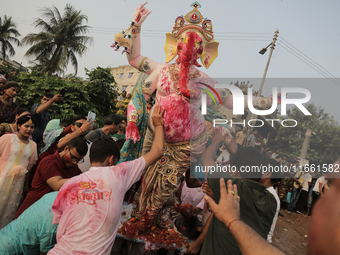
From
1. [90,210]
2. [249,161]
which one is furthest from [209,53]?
[90,210]

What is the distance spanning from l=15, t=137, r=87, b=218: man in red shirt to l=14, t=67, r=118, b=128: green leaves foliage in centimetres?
404

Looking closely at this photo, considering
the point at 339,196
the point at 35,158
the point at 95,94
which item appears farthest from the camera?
the point at 95,94

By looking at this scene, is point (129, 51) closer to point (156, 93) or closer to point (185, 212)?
point (156, 93)

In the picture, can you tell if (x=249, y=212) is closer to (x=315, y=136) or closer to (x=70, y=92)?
(x=315, y=136)

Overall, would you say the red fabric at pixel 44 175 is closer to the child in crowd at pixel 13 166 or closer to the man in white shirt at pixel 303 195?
the child in crowd at pixel 13 166

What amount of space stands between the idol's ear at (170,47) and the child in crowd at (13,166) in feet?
6.23

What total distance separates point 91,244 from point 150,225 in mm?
1385

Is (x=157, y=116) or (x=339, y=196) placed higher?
(x=157, y=116)

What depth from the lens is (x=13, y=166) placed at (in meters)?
2.93

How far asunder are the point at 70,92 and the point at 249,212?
6.26m

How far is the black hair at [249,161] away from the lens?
1.95 metres

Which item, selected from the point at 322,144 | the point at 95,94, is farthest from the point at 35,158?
the point at 95,94

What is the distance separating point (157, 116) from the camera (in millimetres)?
2648

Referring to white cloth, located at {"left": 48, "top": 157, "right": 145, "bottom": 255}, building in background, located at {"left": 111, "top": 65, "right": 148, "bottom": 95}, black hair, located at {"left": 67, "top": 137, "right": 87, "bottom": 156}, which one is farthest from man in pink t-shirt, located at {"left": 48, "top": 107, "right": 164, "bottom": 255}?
building in background, located at {"left": 111, "top": 65, "right": 148, "bottom": 95}
